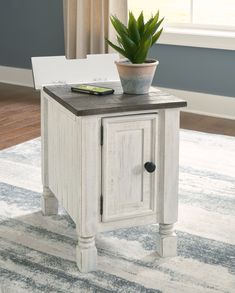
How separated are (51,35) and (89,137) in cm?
325

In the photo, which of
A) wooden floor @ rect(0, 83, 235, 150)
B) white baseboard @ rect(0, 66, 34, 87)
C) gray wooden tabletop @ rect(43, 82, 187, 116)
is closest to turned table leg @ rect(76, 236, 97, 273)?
gray wooden tabletop @ rect(43, 82, 187, 116)

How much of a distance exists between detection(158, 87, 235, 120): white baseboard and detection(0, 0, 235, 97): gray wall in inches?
1.4

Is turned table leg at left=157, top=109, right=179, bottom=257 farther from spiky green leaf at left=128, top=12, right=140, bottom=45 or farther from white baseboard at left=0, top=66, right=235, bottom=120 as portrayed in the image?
white baseboard at left=0, top=66, right=235, bottom=120

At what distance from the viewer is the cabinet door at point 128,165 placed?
2.14 meters

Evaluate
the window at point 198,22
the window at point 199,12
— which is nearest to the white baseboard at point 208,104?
the window at point 198,22

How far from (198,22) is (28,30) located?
4.92 ft

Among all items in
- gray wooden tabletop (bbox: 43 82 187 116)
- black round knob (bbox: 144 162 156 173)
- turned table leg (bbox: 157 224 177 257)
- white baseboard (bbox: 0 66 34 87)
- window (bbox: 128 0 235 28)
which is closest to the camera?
gray wooden tabletop (bbox: 43 82 187 116)

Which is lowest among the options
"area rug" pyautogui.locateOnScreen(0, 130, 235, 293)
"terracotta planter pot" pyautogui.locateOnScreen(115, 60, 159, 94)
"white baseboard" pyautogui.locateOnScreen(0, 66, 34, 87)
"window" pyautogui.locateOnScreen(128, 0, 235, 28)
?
"area rug" pyautogui.locateOnScreen(0, 130, 235, 293)

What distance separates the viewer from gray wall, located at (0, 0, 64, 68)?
16.9ft

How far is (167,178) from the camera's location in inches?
88.0

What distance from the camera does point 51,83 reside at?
2.44 metres

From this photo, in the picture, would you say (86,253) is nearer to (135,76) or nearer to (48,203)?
(48,203)

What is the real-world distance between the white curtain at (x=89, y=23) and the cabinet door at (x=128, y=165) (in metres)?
2.57

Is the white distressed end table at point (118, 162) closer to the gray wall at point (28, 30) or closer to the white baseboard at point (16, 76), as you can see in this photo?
the gray wall at point (28, 30)
